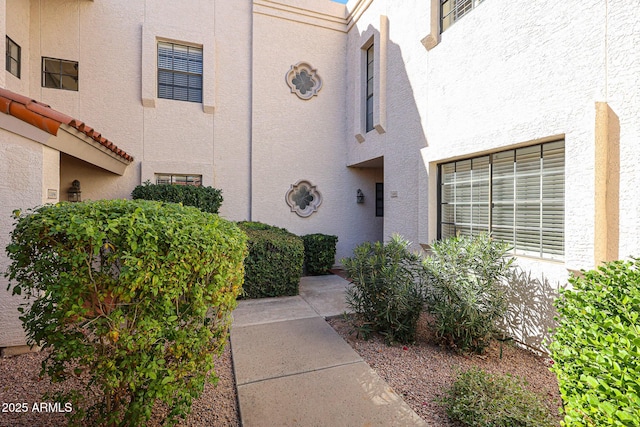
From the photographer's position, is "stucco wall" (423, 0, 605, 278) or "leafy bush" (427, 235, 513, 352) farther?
"leafy bush" (427, 235, 513, 352)

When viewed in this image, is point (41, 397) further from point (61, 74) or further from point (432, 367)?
point (61, 74)

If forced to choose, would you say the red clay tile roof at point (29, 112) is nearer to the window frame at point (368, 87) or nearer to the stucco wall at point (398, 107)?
the stucco wall at point (398, 107)

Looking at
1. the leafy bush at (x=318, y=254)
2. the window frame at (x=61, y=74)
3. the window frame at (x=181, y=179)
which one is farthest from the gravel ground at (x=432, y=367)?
the window frame at (x=61, y=74)

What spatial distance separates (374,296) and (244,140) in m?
6.23

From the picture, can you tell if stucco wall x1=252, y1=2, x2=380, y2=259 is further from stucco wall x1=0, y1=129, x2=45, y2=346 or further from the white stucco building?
stucco wall x1=0, y1=129, x2=45, y2=346

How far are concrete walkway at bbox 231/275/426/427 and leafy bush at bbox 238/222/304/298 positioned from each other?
3.19ft

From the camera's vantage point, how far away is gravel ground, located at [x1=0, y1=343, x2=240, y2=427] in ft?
8.41

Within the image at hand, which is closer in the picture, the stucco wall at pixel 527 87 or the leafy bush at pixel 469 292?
the stucco wall at pixel 527 87

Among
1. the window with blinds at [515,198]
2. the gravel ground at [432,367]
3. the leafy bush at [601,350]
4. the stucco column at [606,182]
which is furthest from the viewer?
the window with blinds at [515,198]

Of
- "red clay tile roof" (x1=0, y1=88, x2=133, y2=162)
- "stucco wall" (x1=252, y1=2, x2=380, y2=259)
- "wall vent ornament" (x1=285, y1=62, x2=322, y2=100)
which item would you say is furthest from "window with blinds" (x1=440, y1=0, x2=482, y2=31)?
"red clay tile roof" (x1=0, y1=88, x2=133, y2=162)

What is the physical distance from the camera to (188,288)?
7.33ft

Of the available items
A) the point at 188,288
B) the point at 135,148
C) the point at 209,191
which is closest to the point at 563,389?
the point at 188,288

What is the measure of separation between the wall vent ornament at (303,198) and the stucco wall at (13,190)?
18.8ft

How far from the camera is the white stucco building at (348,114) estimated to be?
130 inches
